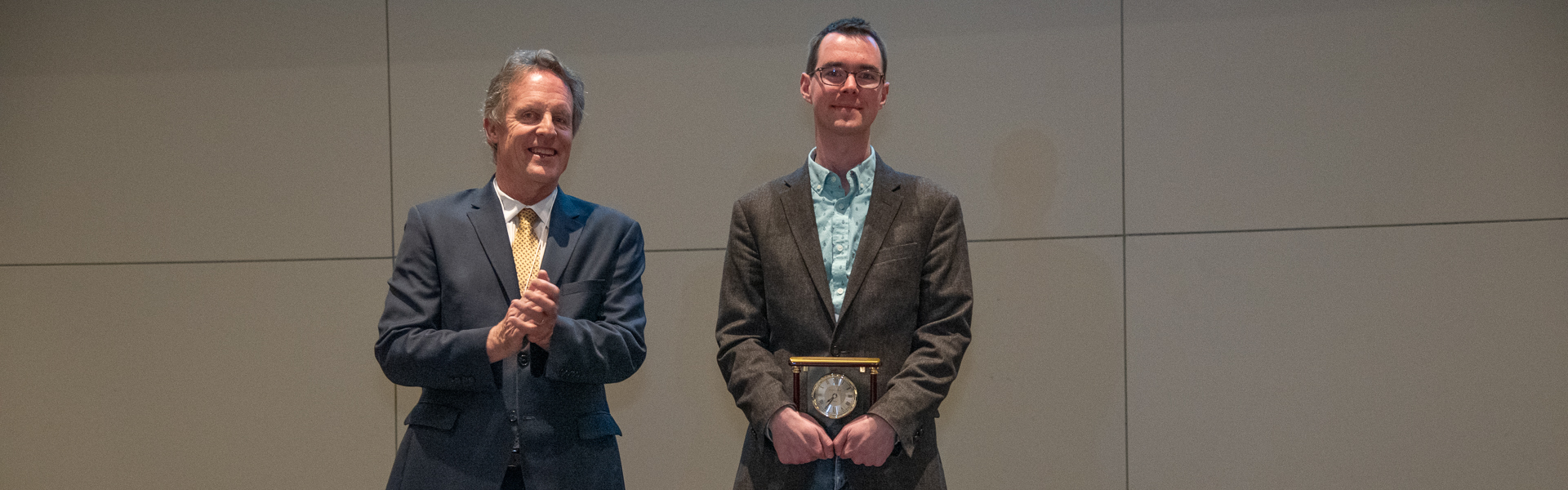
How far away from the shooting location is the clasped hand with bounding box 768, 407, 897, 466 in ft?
7.16

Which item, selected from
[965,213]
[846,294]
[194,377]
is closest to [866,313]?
[846,294]

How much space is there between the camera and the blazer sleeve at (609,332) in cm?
222

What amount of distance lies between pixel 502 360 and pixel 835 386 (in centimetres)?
73

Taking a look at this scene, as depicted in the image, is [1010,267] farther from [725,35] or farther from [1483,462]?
[1483,462]

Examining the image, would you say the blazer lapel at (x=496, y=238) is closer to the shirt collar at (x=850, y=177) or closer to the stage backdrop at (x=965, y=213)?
the shirt collar at (x=850, y=177)

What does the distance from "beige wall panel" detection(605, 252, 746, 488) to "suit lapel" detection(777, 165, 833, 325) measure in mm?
1300

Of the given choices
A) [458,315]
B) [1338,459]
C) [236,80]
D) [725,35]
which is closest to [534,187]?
[458,315]

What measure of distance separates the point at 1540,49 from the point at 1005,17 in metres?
1.68

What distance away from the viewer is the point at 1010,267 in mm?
3611

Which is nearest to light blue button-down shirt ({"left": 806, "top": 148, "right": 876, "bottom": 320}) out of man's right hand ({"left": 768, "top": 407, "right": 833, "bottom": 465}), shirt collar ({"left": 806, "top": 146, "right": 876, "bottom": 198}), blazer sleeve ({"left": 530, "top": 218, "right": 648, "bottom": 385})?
shirt collar ({"left": 806, "top": 146, "right": 876, "bottom": 198})

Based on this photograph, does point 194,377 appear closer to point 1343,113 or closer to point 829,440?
point 829,440

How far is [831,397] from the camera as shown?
2.25 meters

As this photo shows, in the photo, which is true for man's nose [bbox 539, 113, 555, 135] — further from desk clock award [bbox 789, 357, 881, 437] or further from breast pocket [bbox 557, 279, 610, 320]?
desk clock award [bbox 789, 357, 881, 437]

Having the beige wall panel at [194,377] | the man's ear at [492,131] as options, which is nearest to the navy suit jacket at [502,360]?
the man's ear at [492,131]
